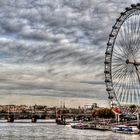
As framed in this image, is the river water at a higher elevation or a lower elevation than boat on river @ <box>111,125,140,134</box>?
lower

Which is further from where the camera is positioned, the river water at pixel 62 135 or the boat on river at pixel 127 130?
the boat on river at pixel 127 130

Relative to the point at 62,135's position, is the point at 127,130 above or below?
above

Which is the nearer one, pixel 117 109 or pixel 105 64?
pixel 105 64

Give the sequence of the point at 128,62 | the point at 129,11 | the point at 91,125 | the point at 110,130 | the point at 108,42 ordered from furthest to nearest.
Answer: the point at 91,125, the point at 110,130, the point at 108,42, the point at 129,11, the point at 128,62

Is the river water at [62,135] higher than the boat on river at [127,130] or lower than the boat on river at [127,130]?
lower

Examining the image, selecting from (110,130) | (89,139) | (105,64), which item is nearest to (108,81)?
(105,64)

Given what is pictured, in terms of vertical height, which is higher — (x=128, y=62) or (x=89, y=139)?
(x=128, y=62)

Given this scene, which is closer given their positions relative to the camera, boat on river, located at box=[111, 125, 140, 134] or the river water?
the river water

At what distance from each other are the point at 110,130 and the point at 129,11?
38.7 metres

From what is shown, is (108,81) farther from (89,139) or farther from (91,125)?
(91,125)

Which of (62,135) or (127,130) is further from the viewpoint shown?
(127,130)

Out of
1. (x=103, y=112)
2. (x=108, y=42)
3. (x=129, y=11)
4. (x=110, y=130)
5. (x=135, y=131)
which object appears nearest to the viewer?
(x=129, y=11)

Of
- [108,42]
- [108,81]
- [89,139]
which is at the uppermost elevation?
[108,42]

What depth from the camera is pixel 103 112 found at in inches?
6752
